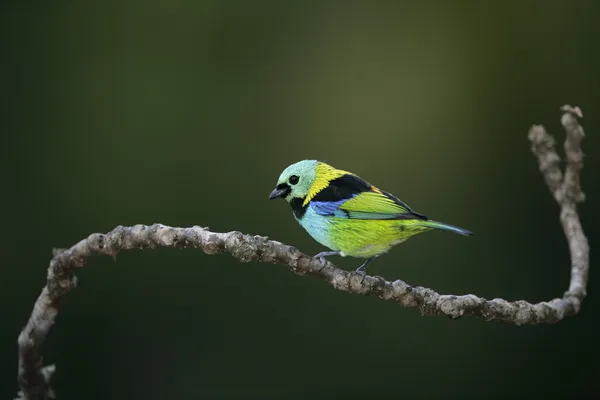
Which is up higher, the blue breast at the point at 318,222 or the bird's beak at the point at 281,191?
the bird's beak at the point at 281,191

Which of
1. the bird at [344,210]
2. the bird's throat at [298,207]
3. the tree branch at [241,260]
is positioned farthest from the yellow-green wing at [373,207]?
the tree branch at [241,260]

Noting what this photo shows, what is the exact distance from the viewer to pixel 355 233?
1.78 m

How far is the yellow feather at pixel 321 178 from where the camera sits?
182cm

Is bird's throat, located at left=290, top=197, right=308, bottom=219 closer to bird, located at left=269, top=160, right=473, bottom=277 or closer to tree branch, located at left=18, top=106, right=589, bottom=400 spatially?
bird, located at left=269, top=160, right=473, bottom=277

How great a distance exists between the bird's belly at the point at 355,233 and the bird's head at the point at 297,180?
0.06 meters

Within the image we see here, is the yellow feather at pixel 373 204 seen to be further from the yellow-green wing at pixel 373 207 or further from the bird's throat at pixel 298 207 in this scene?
the bird's throat at pixel 298 207

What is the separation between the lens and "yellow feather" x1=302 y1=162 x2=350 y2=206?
182 cm

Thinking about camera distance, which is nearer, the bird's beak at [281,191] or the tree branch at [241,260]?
the tree branch at [241,260]

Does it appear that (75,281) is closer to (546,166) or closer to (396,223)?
(396,223)

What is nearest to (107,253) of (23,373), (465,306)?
(23,373)

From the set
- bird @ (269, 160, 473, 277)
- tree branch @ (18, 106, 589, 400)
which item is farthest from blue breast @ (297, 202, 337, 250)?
tree branch @ (18, 106, 589, 400)

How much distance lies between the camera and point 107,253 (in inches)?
61.9

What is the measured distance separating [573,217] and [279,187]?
3.47 ft

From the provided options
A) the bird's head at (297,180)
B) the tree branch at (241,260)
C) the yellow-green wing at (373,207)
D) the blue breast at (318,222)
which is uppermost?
the bird's head at (297,180)
